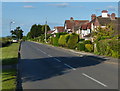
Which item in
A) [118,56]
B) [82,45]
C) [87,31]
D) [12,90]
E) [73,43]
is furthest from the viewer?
[87,31]

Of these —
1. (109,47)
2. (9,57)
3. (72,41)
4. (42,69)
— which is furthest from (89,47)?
(42,69)

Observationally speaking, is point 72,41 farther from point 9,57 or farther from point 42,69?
point 42,69

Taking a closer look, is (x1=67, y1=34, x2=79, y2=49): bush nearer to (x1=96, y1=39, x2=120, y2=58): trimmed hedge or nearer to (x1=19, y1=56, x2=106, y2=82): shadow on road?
(x1=96, y1=39, x2=120, y2=58): trimmed hedge

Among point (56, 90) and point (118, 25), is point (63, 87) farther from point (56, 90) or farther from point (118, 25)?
point (118, 25)

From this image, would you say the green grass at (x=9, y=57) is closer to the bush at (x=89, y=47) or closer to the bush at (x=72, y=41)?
the bush at (x=89, y=47)

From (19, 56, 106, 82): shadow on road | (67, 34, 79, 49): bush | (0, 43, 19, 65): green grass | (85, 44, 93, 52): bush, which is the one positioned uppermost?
(67, 34, 79, 49): bush

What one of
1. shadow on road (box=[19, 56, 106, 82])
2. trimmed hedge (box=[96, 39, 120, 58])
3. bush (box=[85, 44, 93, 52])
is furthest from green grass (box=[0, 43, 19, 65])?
bush (box=[85, 44, 93, 52])

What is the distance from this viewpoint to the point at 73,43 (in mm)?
47250

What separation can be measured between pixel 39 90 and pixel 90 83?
2693 millimetres

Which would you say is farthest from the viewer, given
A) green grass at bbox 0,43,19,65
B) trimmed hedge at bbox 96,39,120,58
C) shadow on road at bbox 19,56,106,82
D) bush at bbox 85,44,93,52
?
bush at bbox 85,44,93,52

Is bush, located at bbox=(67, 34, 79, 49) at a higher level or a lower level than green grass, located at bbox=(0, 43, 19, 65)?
higher

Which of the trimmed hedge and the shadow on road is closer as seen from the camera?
the shadow on road

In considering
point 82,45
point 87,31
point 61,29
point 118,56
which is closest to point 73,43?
point 82,45

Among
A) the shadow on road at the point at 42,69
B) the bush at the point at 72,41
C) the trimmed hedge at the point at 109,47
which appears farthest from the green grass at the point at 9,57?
the bush at the point at 72,41
